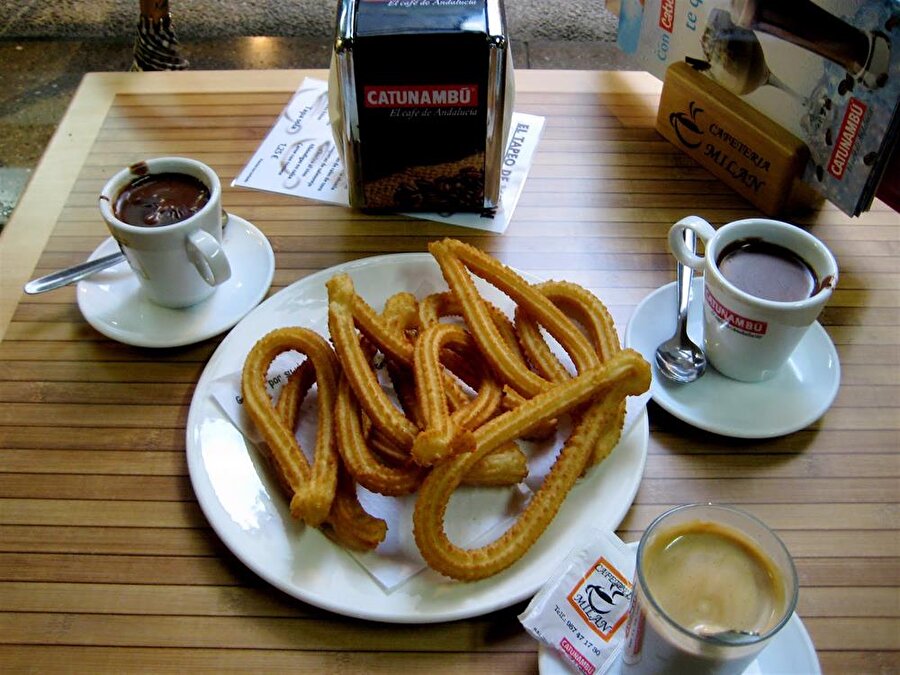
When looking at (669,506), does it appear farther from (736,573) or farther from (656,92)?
(656,92)

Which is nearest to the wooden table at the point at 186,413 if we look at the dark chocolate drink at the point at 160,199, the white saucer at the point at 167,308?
the white saucer at the point at 167,308

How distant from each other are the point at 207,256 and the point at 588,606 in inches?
18.9

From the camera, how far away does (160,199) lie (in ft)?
2.73

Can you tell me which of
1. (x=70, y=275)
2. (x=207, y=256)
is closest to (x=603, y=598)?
(x=207, y=256)

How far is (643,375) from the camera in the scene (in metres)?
0.68

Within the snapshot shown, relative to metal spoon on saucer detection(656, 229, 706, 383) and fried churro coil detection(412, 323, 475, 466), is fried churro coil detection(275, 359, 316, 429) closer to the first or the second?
fried churro coil detection(412, 323, 475, 466)

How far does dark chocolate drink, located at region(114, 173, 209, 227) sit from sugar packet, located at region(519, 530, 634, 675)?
1.66 ft

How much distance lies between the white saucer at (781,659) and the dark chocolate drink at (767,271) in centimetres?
29

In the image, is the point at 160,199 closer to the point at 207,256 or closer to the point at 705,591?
the point at 207,256

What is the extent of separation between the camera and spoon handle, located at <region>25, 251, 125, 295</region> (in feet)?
2.79

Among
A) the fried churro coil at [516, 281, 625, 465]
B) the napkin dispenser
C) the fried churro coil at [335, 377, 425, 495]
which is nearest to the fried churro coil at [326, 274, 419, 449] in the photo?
the fried churro coil at [335, 377, 425, 495]

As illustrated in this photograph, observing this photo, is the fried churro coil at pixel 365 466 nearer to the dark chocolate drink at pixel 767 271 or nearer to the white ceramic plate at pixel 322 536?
the white ceramic plate at pixel 322 536

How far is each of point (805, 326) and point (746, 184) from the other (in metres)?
0.31

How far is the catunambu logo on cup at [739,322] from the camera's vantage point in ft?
2.35
